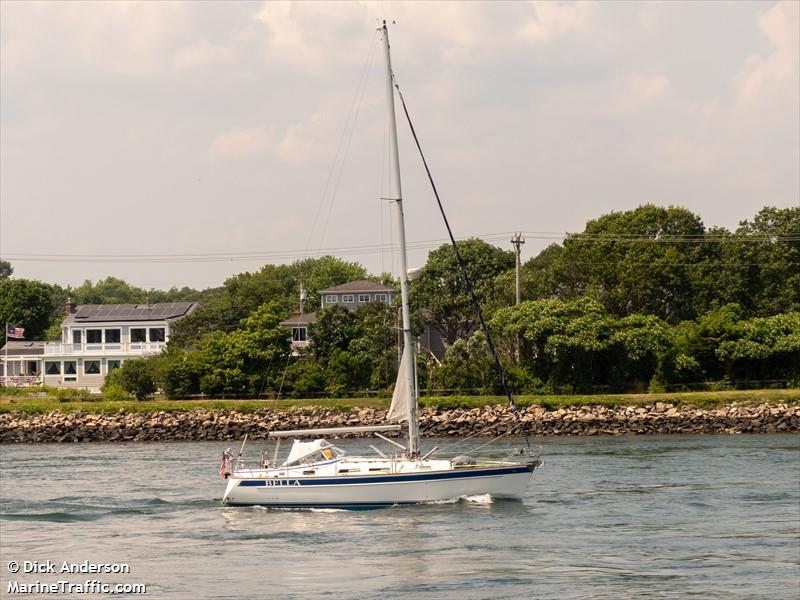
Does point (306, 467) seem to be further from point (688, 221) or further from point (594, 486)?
point (688, 221)

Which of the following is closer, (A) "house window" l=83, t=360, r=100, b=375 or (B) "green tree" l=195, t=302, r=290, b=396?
(B) "green tree" l=195, t=302, r=290, b=396

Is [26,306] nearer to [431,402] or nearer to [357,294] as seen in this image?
[357,294]

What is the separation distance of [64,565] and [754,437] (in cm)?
4314

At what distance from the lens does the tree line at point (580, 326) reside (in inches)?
3130

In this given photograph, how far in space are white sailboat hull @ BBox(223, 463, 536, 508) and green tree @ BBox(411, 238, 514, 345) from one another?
5888 centimetres

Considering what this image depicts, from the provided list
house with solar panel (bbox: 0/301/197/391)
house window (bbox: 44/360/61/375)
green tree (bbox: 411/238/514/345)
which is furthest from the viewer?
house window (bbox: 44/360/61/375)

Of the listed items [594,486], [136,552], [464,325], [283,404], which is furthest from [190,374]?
[136,552]

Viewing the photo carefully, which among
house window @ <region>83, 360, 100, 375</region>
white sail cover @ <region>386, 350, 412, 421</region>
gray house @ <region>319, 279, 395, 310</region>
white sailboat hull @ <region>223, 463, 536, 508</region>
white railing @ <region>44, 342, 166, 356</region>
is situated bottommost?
white sailboat hull @ <region>223, 463, 536, 508</region>

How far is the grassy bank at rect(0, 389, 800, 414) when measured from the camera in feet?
243

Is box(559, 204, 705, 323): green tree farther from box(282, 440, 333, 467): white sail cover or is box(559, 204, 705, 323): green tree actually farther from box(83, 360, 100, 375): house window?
box(282, 440, 333, 467): white sail cover

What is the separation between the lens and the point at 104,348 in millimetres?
108562

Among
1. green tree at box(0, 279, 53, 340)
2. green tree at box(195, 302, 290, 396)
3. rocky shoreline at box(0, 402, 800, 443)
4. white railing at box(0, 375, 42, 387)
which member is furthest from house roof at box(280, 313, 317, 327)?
green tree at box(0, 279, 53, 340)

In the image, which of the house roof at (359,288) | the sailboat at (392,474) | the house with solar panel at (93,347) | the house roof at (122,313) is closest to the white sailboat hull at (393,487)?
the sailboat at (392,474)

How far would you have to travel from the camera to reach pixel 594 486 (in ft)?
154
